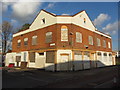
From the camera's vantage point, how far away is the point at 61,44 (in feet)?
67.0

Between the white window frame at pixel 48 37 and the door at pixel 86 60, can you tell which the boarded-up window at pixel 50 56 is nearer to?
the white window frame at pixel 48 37

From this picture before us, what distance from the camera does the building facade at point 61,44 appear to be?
20.3 meters

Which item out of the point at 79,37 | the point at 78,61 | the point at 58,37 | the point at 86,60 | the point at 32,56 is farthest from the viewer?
the point at 32,56

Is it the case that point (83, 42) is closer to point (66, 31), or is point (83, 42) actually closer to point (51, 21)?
point (66, 31)

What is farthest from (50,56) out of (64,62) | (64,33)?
(64,33)

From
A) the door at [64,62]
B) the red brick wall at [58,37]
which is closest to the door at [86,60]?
the red brick wall at [58,37]

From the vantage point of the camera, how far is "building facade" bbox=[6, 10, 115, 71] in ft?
66.7

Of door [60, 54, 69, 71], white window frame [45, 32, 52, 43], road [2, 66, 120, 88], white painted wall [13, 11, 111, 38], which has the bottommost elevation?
road [2, 66, 120, 88]

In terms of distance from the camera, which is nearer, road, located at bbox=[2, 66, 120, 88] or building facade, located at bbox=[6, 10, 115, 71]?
road, located at bbox=[2, 66, 120, 88]

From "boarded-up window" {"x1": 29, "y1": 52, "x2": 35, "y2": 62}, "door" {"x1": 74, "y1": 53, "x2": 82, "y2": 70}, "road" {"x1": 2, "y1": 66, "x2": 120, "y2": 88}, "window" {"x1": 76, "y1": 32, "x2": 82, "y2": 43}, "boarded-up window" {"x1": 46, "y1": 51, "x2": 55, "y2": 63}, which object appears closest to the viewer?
"road" {"x1": 2, "y1": 66, "x2": 120, "y2": 88}

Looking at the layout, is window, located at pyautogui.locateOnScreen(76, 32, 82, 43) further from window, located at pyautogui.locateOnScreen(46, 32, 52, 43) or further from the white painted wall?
window, located at pyautogui.locateOnScreen(46, 32, 52, 43)

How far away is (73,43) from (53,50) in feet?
12.4

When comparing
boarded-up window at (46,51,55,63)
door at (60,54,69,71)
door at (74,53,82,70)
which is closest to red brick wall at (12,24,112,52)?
boarded-up window at (46,51,55,63)

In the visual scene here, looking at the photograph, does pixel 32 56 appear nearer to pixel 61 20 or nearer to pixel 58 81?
pixel 61 20
